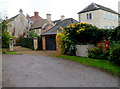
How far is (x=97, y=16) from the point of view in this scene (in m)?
26.8

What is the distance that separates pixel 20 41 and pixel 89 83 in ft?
87.6

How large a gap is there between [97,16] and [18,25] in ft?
62.9

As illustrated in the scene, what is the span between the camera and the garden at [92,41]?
36.1 feet

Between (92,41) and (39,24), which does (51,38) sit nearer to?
(92,41)

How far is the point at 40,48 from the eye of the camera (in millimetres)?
23609

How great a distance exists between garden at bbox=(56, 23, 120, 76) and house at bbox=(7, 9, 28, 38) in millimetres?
21318

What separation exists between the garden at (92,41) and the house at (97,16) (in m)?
13.3

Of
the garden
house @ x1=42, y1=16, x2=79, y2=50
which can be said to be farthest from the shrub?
house @ x1=42, y1=16, x2=79, y2=50

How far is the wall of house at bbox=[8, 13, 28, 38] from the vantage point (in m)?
34.6

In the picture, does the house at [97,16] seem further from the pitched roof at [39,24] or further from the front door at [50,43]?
the pitched roof at [39,24]

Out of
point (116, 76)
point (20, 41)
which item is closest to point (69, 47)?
point (116, 76)

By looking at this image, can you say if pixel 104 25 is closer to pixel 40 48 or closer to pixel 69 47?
pixel 40 48

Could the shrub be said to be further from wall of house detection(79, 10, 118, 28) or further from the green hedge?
wall of house detection(79, 10, 118, 28)

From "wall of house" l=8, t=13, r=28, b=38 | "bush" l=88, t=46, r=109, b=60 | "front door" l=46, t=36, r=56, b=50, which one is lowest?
"bush" l=88, t=46, r=109, b=60
